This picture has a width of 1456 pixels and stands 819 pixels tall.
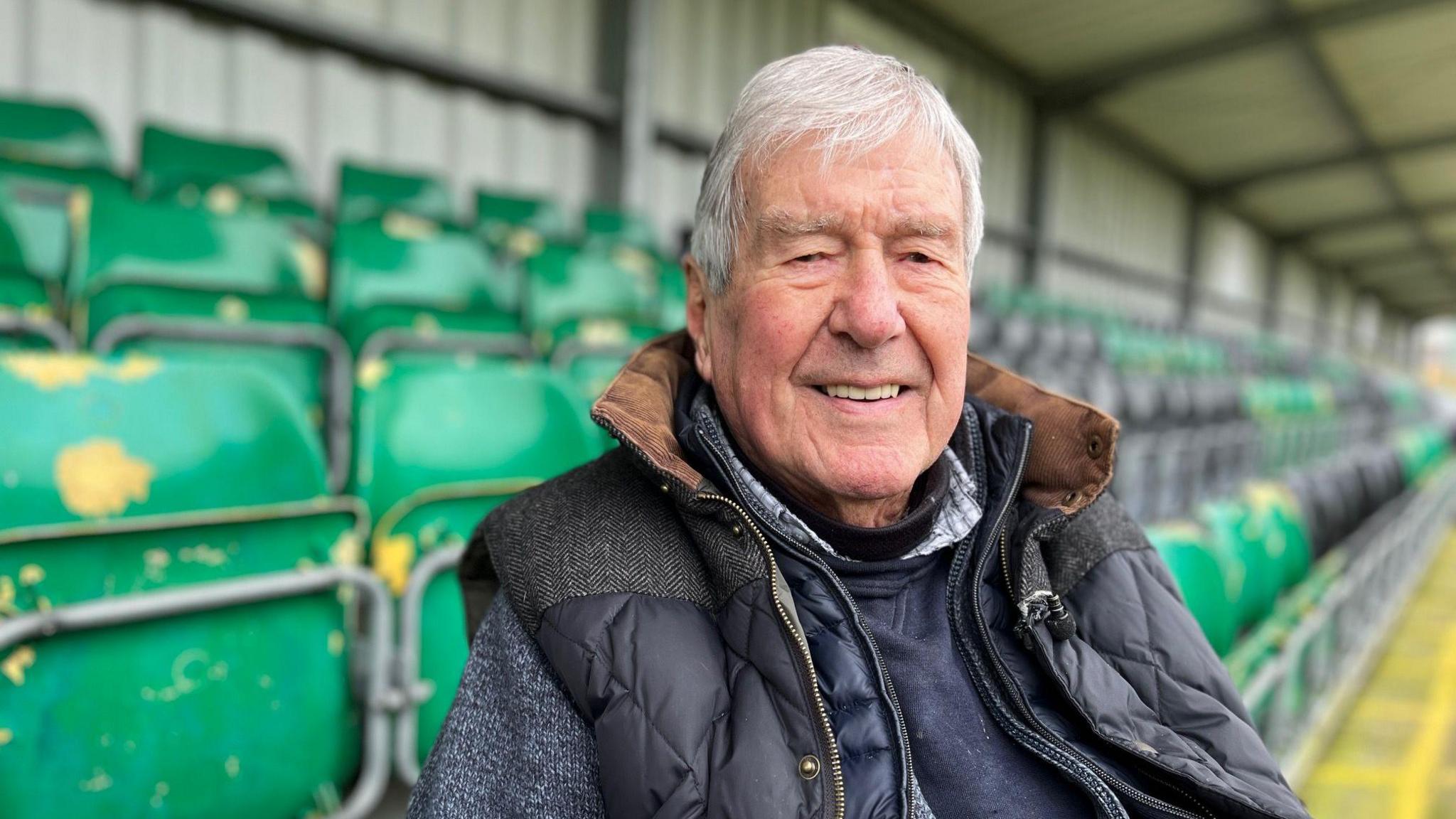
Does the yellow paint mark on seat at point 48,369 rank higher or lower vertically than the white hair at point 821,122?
lower

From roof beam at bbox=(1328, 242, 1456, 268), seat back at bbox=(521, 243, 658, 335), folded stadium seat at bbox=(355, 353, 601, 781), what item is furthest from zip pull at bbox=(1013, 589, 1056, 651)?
roof beam at bbox=(1328, 242, 1456, 268)

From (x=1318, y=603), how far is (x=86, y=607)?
2.48m

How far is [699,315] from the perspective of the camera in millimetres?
944

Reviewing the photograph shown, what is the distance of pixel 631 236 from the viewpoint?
4297 mm

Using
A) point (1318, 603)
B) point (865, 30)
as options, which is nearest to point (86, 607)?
point (1318, 603)

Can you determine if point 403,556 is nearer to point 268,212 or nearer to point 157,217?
point 157,217

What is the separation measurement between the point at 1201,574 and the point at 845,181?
105 centimetres

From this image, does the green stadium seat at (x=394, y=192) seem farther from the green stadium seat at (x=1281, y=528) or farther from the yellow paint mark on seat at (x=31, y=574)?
the green stadium seat at (x=1281, y=528)

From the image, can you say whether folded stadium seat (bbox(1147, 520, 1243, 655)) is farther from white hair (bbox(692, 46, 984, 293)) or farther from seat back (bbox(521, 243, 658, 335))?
seat back (bbox(521, 243, 658, 335))

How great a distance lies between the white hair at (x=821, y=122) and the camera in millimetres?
807

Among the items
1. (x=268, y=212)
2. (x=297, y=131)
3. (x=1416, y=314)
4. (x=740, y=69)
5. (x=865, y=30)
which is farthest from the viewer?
(x=1416, y=314)

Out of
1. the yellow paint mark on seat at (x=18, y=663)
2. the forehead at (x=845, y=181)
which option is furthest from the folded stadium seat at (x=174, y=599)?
the forehead at (x=845, y=181)

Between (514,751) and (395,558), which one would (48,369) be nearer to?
(395,558)

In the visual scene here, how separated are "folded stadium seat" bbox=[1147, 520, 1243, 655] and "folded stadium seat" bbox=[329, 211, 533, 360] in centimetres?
147
